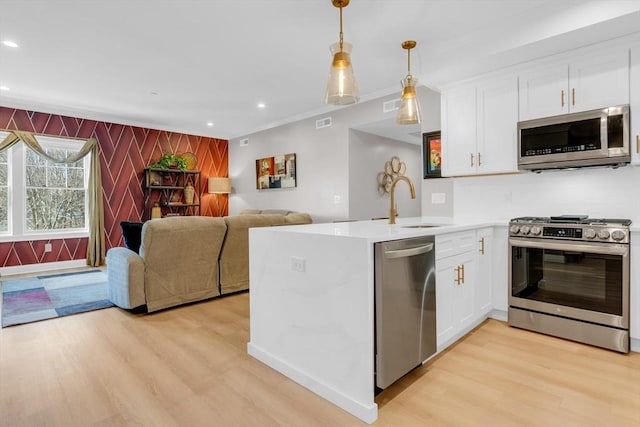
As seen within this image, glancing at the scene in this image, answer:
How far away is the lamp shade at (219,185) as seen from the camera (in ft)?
23.5

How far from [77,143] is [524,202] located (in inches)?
264

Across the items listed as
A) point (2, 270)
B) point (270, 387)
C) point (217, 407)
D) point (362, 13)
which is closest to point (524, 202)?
point (362, 13)

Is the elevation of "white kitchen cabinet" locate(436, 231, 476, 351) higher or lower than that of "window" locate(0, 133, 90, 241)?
lower

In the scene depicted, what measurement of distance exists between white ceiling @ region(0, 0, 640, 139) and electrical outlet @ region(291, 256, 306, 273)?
2013 mm

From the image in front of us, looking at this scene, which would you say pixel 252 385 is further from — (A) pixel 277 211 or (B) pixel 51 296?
(A) pixel 277 211

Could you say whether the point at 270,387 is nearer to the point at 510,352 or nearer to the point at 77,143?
the point at 510,352

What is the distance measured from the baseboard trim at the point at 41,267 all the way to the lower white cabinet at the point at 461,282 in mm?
6024

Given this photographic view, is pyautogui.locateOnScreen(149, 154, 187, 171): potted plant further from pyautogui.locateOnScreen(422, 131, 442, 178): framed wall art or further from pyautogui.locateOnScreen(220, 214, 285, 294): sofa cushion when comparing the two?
pyautogui.locateOnScreen(422, 131, 442, 178): framed wall art

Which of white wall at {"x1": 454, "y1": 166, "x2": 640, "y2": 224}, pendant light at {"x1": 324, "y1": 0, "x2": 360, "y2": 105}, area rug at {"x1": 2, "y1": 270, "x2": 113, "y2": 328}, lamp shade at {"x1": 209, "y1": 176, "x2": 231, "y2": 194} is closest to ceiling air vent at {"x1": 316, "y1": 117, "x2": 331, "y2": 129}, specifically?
white wall at {"x1": 454, "y1": 166, "x2": 640, "y2": 224}

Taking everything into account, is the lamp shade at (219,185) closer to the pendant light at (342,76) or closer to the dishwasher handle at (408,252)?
the pendant light at (342,76)

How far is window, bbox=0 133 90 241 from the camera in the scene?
5207 mm

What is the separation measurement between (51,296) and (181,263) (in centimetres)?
182

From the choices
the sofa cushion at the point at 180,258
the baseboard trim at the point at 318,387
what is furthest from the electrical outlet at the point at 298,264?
the sofa cushion at the point at 180,258

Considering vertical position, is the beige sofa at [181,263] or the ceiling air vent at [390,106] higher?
the ceiling air vent at [390,106]
